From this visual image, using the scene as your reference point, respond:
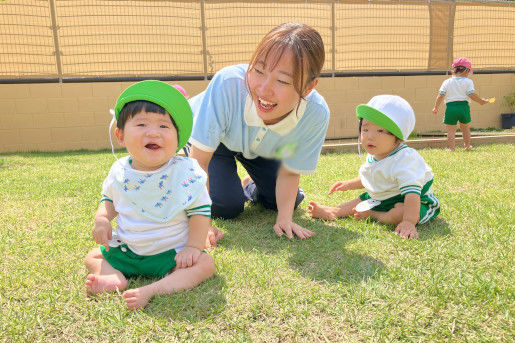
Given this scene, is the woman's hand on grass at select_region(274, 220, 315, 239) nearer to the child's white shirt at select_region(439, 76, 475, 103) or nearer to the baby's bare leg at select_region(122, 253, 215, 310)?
the baby's bare leg at select_region(122, 253, 215, 310)

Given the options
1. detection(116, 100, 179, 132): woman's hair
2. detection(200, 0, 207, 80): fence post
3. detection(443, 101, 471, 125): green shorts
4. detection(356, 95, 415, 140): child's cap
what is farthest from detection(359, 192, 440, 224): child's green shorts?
detection(200, 0, 207, 80): fence post

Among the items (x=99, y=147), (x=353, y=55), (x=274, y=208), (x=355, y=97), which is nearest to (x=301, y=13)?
(x=353, y=55)

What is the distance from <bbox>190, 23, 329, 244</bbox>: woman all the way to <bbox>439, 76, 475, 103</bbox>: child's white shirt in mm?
4746

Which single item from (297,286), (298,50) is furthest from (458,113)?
(297,286)

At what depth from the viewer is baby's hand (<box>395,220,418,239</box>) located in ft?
7.22

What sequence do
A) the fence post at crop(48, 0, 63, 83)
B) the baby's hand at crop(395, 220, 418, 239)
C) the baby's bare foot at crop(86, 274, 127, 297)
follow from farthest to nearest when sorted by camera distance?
the fence post at crop(48, 0, 63, 83), the baby's hand at crop(395, 220, 418, 239), the baby's bare foot at crop(86, 274, 127, 297)

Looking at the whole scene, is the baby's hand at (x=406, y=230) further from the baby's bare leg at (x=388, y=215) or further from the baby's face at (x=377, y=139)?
the baby's face at (x=377, y=139)

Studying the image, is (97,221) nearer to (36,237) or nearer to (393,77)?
(36,237)

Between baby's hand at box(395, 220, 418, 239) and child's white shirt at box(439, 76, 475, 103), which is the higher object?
child's white shirt at box(439, 76, 475, 103)

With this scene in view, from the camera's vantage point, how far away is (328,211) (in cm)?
266

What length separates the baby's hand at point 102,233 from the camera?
67.3 inches

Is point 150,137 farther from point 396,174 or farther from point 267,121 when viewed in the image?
point 396,174

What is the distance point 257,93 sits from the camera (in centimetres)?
179

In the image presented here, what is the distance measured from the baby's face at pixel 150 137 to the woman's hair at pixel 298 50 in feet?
1.61
